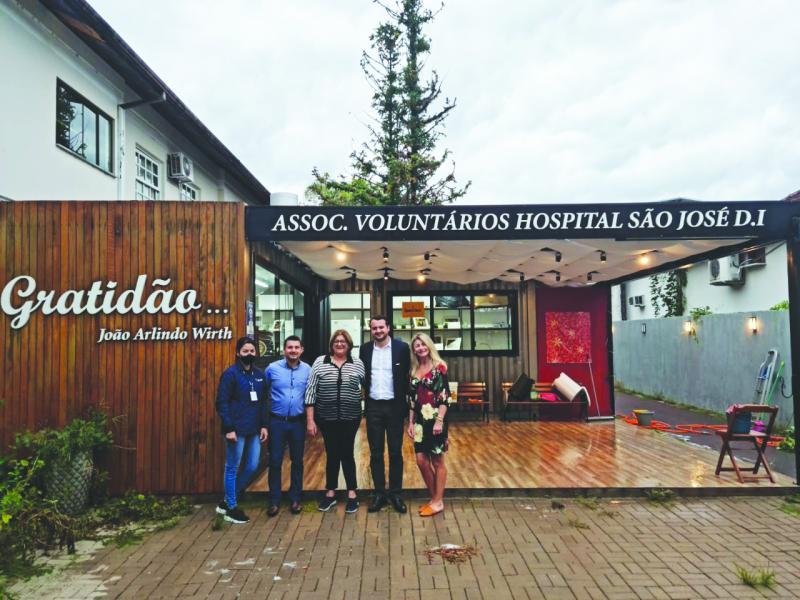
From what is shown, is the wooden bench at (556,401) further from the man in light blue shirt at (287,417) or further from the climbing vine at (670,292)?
the climbing vine at (670,292)

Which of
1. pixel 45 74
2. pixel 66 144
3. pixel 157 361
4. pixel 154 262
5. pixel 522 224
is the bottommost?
pixel 157 361

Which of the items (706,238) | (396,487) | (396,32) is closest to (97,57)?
(396,487)

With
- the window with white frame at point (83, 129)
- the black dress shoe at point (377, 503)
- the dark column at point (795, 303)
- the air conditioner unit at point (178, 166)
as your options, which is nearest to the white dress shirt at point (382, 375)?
the black dress shoe at point (377, 503)

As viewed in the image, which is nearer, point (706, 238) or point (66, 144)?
point (706, 238)

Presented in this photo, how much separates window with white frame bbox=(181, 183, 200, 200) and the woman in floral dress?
658 centimetres

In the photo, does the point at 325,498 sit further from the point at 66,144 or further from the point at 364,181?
the point at 364,181

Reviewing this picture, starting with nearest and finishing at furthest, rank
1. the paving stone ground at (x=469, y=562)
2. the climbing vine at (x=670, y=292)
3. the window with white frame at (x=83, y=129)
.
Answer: the paving stone ground at (x=469, y=562) → the window with white frame at (x=83, y=129) → the climbing vine at (x=670, y=292)

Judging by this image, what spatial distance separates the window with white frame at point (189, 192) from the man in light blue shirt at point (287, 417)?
5.81 metres

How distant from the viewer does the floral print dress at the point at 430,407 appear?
477 centimetres

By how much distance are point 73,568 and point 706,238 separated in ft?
20.8

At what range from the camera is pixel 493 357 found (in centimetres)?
1065

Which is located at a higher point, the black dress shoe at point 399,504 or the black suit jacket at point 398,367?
the black suit jacket at point 398,367

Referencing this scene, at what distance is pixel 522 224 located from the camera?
18.7 ft

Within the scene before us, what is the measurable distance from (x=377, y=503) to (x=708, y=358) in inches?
383
